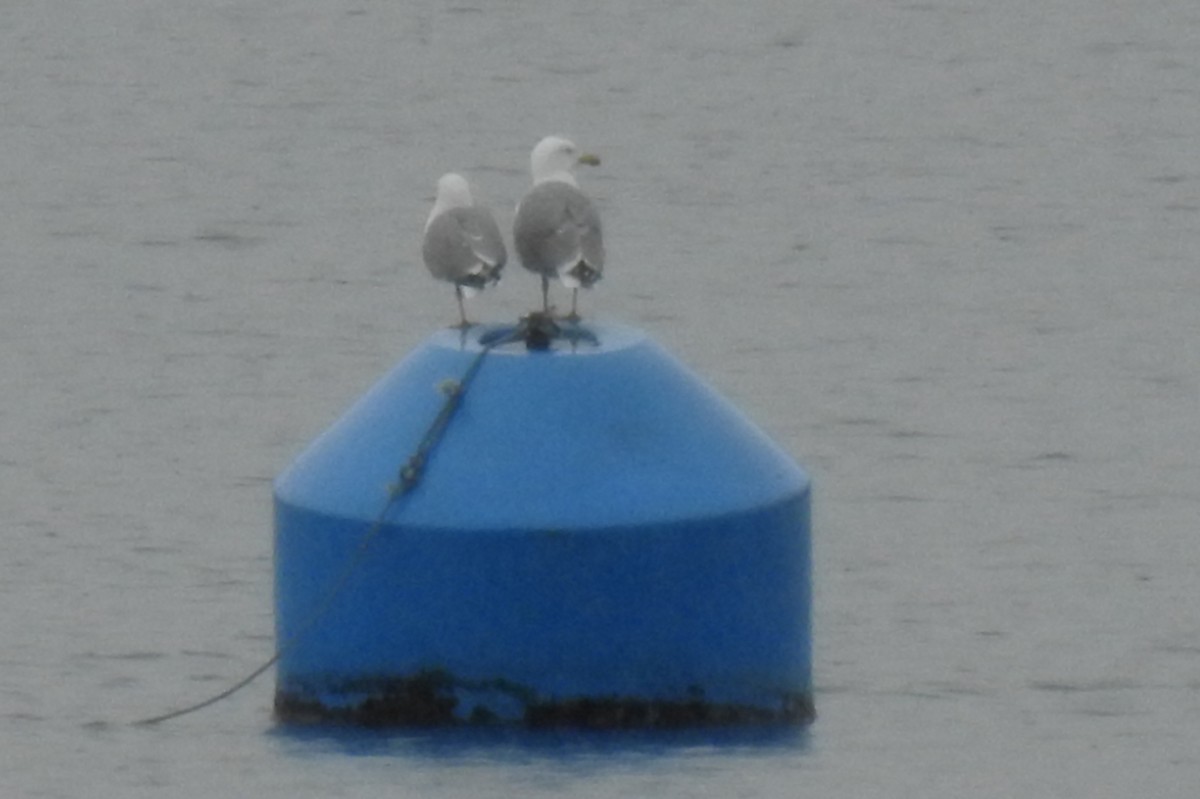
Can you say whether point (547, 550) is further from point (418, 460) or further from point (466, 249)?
point (466, 249)

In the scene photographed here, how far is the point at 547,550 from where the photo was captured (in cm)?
1207

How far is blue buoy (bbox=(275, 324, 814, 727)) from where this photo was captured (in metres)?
12.1

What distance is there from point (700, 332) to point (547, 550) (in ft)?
28.7

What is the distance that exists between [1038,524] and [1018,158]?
1174 centimetres

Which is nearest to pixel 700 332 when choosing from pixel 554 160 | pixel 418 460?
pixel 554 160

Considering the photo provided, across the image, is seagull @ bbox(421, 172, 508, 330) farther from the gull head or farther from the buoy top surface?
the buoy top surface

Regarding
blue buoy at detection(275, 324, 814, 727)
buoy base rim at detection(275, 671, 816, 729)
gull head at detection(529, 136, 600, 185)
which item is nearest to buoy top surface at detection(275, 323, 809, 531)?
blue buoy at detection(275, 324, 814, 727)

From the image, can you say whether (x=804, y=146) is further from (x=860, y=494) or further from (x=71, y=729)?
(x=71, y=729)

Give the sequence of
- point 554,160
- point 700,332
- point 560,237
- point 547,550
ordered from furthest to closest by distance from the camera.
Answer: point 700,332 → point 554,160 → point 560,237 → point 547,550

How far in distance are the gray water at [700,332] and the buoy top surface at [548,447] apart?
2.32 feet

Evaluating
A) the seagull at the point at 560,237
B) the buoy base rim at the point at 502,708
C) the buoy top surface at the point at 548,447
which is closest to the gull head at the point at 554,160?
the seagull at the point at 560,237

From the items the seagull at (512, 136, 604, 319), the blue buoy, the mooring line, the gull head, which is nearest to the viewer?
the blue buoy

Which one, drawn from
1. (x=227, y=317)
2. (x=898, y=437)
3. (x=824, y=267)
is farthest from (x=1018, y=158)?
(x=898, y=437)

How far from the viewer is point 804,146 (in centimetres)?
2836
